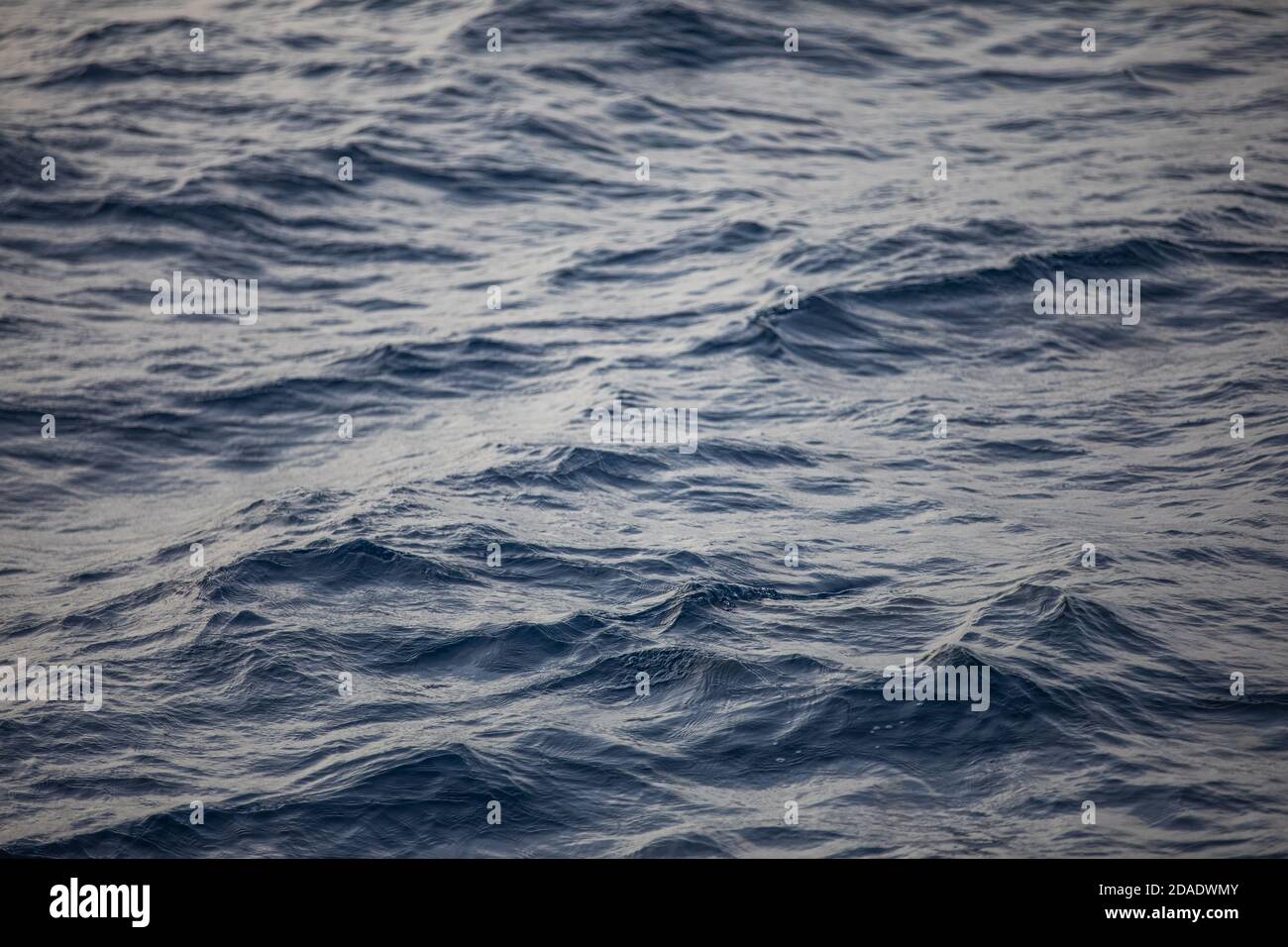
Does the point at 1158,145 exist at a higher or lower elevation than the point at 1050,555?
higher

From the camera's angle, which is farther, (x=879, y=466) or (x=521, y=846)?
(x=879, y=466)

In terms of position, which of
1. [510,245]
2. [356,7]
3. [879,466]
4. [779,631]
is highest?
[356,7]

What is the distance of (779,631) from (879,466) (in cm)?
418

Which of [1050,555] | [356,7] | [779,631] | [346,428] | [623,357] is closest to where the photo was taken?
[779,631]

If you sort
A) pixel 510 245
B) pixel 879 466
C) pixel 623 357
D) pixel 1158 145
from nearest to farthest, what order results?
1. pixel 879 466
2. pixel 623 357
3. pixel 510 245
4. pixel 1158 145

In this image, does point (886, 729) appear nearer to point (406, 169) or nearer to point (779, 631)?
point (779, 631)

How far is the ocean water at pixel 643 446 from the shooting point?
12.2 meters

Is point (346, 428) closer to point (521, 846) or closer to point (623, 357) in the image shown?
point (623, 357)

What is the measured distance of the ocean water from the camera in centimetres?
1218

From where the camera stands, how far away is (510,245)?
25.1m

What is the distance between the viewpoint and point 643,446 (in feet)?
61.3

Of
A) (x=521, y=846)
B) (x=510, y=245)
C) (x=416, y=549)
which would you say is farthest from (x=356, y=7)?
(x=521, y=846)

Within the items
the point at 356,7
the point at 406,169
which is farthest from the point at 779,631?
the point at 356,7

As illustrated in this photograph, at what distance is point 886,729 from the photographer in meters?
12.7
